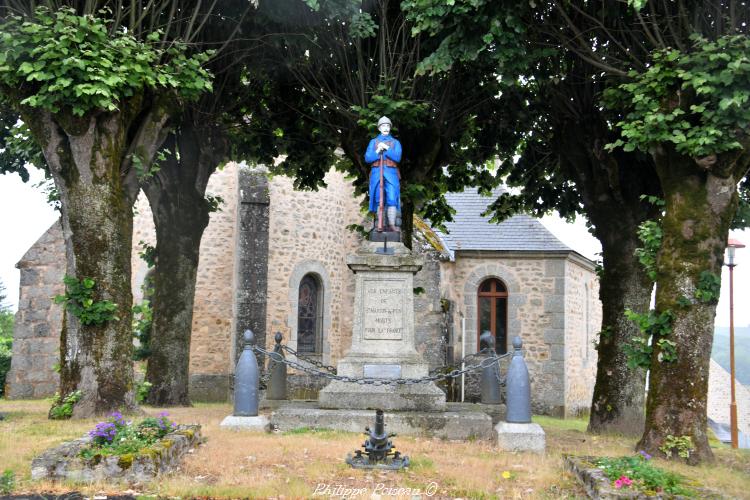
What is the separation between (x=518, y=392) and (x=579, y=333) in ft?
48.7

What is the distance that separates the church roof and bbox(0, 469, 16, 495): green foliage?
15.7 m

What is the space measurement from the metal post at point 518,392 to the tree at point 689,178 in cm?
145

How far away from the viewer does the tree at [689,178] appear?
28.6 feet

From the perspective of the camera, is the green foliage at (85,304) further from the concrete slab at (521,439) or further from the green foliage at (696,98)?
the green foliage at (696,98)

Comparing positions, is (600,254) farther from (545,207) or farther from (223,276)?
(223,276)

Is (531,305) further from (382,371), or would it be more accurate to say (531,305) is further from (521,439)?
(521,439)

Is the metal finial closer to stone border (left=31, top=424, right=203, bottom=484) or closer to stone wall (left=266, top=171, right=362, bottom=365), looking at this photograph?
stone border (left=31, top=424, right=203, bottom=484)

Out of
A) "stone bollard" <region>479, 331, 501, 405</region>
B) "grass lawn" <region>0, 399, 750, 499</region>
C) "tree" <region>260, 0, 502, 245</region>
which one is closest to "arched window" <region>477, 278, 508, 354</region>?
"tree" <region>260, 0, 502, 245</region>

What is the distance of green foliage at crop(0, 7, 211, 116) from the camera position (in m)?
9.25

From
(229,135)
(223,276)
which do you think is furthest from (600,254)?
(223,276)

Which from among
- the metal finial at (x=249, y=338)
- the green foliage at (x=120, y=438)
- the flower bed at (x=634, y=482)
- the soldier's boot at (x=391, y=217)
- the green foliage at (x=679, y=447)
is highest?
the soldier's boot at (x=391, y=217)

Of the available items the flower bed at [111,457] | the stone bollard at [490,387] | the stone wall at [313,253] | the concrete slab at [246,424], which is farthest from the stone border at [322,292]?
the flower bed at [111,457]

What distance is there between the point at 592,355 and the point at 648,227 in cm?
1564

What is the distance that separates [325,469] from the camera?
23.3ft
